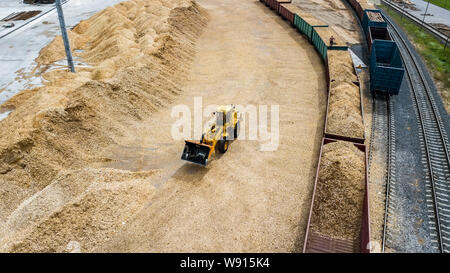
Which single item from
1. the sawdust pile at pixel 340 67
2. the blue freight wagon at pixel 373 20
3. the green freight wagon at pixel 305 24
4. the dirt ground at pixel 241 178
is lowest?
the dirt ground at pixel 241 178

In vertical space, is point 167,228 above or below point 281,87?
below

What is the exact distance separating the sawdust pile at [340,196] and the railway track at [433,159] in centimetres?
184

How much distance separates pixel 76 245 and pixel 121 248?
5.62 feet

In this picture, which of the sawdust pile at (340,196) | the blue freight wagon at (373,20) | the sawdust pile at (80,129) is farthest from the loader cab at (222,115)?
the blue freight wagon at (373,20)

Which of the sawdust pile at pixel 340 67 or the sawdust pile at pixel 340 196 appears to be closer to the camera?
the sawdust pile at pixel 340 196

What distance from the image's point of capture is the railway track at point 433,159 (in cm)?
1261

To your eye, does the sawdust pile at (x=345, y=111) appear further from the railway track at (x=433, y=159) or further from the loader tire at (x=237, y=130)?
the loader tire at (x=237, y=130)

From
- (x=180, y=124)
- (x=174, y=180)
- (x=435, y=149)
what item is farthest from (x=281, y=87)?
(x=174, y=180)

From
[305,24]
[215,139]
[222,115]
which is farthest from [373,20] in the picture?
[215,139]

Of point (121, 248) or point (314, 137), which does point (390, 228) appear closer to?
point (314, 137)

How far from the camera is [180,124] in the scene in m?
19.8

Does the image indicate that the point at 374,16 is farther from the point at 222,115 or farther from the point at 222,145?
the point at 222,145

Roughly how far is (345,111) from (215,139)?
8.27 m

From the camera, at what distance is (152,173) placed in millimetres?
15586
